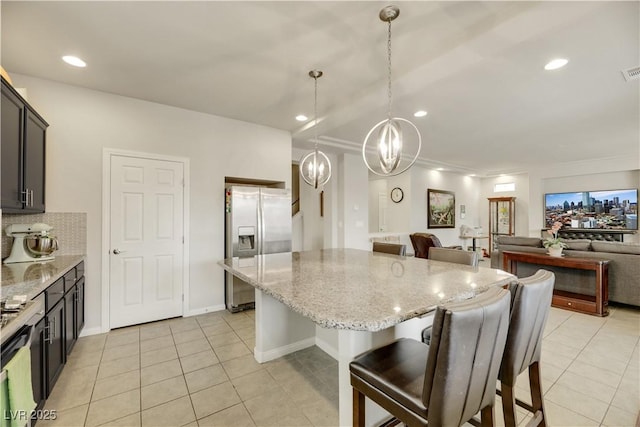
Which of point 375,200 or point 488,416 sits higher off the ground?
A: point 375,200

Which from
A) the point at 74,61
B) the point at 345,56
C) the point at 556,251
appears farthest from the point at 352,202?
the point at 74,61

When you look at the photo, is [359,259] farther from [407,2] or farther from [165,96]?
[165,96]

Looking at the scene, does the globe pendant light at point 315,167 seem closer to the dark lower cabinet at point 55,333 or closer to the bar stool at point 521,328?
the bar stool at point 521,328

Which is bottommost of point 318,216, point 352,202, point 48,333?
point 48,333

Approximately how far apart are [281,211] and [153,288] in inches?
75.3

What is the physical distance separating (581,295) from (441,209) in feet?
13.7

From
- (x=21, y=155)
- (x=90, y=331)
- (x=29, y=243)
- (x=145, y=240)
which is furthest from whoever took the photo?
(x=145, y=240)

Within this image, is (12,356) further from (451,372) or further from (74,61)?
(74,61)

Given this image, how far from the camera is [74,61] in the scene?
100 inches

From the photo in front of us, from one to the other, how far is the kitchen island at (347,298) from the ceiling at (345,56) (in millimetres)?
1837

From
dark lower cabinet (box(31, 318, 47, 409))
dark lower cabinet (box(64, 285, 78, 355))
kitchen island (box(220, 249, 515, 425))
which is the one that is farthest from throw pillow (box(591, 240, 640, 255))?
dark lower cabinet (box(64, 285, 78, 355))

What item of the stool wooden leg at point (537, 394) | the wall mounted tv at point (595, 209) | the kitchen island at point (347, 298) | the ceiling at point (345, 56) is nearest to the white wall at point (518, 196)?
the wall mounted tv at point (595, 209)

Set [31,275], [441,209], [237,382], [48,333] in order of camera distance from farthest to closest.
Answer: [441,209] → [237,382] → [31,275] → [48,333]

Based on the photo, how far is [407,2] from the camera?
6.07 feet
